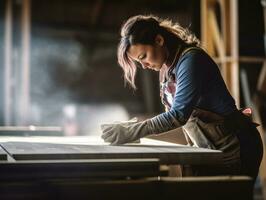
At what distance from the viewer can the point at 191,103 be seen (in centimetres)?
303

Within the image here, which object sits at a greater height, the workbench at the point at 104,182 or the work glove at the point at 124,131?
the work glove at the point at 124,131

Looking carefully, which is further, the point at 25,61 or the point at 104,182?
the point at 25,61

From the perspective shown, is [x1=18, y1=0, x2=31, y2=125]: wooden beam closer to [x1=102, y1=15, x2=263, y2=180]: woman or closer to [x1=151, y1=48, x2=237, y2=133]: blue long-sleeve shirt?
[x1=102, y1=15, x2=263, y2=180]: woman

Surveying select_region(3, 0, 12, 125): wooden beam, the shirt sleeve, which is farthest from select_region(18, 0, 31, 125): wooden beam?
the shirt sleeve

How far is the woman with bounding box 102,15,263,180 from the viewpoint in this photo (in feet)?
10.0

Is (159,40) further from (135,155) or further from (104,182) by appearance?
(104,182)

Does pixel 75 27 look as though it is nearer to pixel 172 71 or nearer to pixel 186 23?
pixel 186 23

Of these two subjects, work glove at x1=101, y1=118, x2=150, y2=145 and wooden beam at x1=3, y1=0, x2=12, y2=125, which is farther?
wooden beam at x1=3, y1=0, x2=12, y2=125

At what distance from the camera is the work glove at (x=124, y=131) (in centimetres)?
310

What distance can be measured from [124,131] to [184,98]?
42 cm

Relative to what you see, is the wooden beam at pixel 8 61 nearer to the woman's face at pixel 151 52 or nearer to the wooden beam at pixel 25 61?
the wooden beam at pixel 25 61

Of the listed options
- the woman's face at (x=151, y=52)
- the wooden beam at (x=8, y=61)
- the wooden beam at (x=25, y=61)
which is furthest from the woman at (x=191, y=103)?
the wooden beam at (x=8, y=61)

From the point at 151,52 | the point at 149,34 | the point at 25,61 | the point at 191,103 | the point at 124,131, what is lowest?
the point at 124,131

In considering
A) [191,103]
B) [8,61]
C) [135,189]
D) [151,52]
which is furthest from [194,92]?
[8,61]
